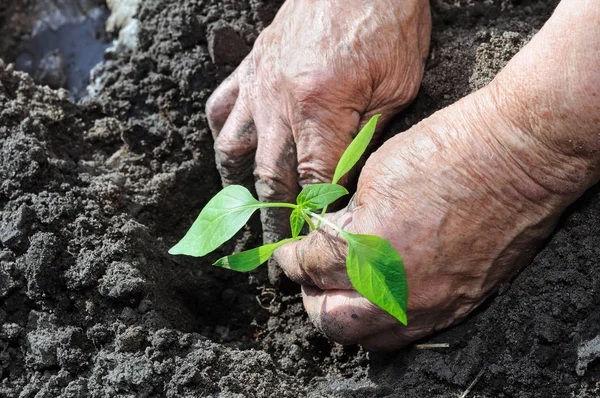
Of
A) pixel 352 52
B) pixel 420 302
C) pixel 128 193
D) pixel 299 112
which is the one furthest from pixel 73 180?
pixel 420 302

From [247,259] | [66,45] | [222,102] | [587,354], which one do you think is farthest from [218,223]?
[66,45]

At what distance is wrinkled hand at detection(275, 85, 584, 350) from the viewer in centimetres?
169

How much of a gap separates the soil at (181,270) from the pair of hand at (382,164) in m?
0.12

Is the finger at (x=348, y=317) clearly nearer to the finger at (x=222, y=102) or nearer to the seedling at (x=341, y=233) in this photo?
the seedling at (x=341, y=233)

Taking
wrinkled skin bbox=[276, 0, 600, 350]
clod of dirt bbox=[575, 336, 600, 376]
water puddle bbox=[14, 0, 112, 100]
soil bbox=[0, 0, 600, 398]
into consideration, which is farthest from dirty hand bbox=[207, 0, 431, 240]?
water puddle bbox=[14, 0, 112, 100]

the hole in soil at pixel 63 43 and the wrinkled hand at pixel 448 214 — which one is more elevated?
the hole in soil at pixel 63 43

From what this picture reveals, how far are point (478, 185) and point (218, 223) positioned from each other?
2.21 feet

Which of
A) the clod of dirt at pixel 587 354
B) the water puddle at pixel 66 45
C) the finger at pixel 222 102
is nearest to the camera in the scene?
the clod of dirt at pixel 587 354

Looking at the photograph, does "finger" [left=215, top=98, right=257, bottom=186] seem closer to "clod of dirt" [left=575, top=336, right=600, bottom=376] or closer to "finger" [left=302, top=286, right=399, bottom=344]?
"finger" [left=302, top=286, right=399, bottom=344]

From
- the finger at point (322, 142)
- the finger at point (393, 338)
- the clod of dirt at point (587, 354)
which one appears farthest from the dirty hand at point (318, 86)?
the clod of dirt at point (587, 354)

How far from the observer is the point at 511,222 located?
1.72 m

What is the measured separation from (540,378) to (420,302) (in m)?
0.34

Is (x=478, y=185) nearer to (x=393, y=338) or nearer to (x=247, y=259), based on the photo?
(x=393, y=338)

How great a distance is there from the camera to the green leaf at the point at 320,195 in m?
1.67
